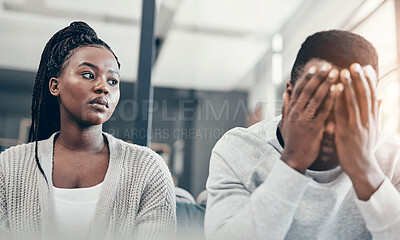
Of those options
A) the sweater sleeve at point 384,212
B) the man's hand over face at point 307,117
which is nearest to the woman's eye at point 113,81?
the man's hand over face at point 307,117

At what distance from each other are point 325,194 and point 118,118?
44 centimetres

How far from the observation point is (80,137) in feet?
2.45

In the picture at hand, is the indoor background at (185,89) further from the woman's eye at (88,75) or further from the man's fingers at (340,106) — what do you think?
the man's fingers at (340,106)

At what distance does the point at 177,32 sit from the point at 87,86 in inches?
52.6

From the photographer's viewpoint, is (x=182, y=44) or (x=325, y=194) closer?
(x=325, y=194)

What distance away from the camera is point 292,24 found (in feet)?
3.42

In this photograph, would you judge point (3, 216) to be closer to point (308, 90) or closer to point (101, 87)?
point (101, 87)

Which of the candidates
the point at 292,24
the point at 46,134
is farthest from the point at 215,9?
the point at 46,134

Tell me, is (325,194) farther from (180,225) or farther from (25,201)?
(25,201)

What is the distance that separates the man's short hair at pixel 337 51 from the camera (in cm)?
66

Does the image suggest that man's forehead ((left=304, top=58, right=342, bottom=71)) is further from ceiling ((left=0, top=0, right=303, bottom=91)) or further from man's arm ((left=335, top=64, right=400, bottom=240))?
ceiling ((left=0, top=0, right=303, bottom=91))

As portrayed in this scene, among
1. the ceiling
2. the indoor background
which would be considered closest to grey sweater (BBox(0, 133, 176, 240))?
the indoor background

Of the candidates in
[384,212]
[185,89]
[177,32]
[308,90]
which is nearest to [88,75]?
[308,90]

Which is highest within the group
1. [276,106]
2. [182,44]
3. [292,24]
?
[182,44]
